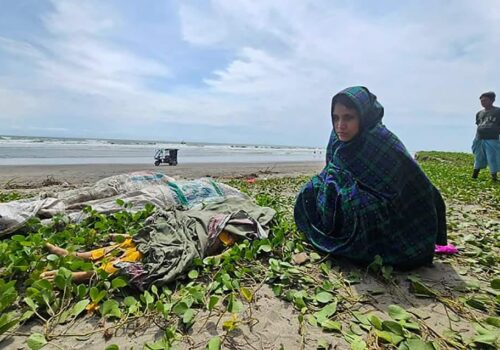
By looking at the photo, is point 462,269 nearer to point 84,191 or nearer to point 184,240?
point 184,240

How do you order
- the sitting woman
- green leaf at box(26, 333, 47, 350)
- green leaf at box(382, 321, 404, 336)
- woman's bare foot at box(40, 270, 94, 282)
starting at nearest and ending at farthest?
green leaf at box(26, 333, 47, 350) < green leaf at box(382, 321, 404, 336) < woman's bare foot at box(40, 270, 94, 282) < the sitting woman

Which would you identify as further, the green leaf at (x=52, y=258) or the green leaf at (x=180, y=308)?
the green leaf at (x=52, y=258)

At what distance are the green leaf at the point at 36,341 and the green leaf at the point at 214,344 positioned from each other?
2.48 feet

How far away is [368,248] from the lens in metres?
2.26

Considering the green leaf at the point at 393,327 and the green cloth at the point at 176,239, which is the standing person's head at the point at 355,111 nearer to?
the green cloth at the point at 176,239

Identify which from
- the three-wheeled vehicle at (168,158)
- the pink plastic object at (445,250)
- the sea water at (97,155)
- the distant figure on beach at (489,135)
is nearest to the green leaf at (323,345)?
the pink plastic object at (445,250)

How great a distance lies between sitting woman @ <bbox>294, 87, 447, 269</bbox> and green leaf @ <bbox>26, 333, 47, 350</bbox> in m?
1.92

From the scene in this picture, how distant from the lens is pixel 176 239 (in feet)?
7.52

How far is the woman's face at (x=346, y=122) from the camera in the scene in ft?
7.82

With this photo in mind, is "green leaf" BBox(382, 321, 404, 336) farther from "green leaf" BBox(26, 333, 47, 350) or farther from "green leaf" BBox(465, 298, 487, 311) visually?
"green leaf" BBox(26, 333, 47, 350)

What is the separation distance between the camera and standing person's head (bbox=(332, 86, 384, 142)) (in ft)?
7.74

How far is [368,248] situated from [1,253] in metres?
2.66

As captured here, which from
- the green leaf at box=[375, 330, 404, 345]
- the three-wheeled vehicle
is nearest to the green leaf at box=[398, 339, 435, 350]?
the green leaf at box=[375, 330, 404, 345]

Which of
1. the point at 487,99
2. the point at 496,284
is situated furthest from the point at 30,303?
the point at 487,99
